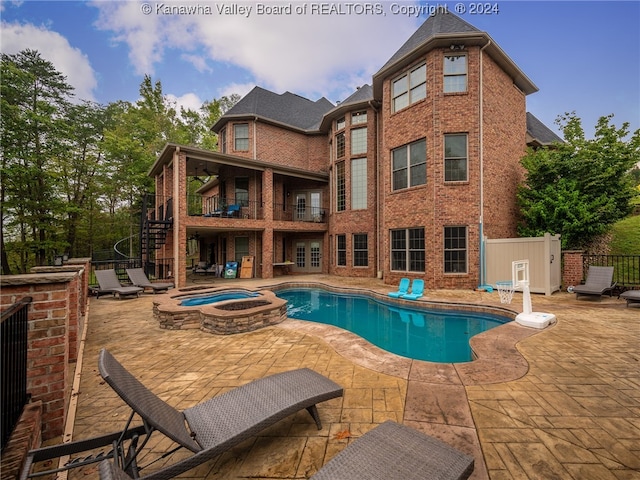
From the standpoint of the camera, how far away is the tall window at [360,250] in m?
15.2

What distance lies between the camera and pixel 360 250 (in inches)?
604

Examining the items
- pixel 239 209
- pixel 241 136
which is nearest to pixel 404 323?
pixel 239 209

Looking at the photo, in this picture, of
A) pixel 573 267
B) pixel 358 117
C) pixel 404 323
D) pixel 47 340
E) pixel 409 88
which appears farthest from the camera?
pixel 358 117

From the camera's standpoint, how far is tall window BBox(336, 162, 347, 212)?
16.2 meters

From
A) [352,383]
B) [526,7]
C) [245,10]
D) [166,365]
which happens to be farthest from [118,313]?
[526,7]

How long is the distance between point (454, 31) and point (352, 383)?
13662 millimetres

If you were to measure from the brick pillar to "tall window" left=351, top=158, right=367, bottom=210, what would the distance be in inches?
351

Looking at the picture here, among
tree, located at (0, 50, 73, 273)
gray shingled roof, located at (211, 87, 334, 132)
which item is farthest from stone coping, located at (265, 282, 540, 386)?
tree, located at (0, 50, 73, 273)

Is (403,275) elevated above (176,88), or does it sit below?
below

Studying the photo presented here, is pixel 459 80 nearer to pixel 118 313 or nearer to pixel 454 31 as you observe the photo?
pixel 454 31

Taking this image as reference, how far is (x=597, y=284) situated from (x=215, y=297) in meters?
12.6

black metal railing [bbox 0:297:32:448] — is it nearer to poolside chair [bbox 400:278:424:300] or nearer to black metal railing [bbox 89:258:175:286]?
poolside chair [bbox 400:278:424:300]

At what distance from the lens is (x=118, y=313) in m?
7.53

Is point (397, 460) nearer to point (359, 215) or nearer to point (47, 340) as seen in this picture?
point (47, 340)
